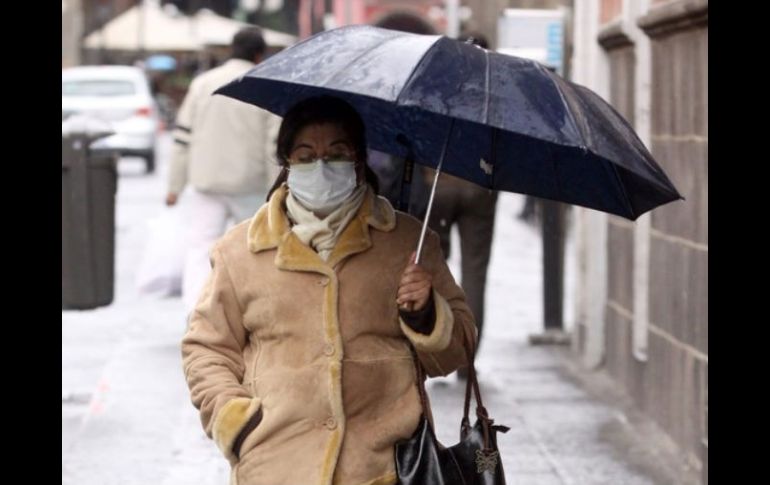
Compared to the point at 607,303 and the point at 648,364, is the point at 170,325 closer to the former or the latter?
the point at 607,303

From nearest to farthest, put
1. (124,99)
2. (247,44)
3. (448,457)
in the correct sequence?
(448,457) → (247,44) → (124,99)

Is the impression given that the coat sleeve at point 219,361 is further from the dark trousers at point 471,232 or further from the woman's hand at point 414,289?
the dark trousers at point 471,232

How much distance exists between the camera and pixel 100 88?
28.6m

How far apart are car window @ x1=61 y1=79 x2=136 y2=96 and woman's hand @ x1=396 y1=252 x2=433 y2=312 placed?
2494 centimetres

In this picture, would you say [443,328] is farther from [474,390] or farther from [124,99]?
[124,99]

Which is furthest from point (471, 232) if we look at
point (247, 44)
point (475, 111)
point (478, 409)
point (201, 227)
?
point (475, 111)

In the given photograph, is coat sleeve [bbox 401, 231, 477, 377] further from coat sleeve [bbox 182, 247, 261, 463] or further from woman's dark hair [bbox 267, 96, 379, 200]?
coat sleeve [bbox 182, 247, 261, 463]

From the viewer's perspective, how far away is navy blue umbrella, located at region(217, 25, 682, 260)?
137 inches

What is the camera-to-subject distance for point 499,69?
3600 mm

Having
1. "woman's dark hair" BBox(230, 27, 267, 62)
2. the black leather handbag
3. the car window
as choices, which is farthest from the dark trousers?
Result: the car window

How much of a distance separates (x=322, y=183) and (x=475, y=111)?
37 centimetres

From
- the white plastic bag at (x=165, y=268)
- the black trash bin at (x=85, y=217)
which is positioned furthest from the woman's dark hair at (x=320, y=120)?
the white plastic bag at (x=165, y=268)
